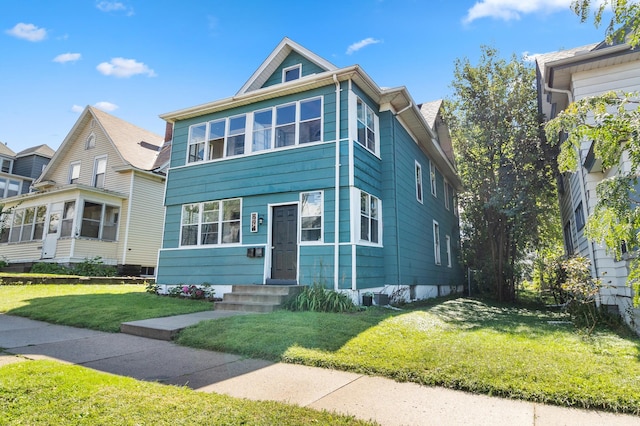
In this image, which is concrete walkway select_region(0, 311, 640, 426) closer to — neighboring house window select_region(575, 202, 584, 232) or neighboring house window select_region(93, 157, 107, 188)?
neighboring house window select_region(575, 202, 584, 232)

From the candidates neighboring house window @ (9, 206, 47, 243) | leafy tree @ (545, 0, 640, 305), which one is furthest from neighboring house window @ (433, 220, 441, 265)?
neighboring house window @ (9, 206, 47, 243)

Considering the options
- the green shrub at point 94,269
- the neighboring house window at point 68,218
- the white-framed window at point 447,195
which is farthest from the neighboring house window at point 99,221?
the white-framed window at point 447,195

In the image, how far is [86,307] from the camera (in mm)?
7684

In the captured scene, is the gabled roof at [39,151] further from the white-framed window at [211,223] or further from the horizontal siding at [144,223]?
the white-framed window at [211,223]

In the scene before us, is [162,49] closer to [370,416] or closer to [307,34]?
[307,34]

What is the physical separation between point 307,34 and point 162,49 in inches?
186

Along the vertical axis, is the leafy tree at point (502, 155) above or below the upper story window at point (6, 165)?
below

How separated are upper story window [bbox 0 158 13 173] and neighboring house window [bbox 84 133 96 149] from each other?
1236cm

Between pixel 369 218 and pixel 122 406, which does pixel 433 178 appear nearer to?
pixel 369 218

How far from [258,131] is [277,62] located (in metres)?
2.97

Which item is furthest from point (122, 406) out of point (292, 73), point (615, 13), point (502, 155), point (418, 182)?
point (502, 155)

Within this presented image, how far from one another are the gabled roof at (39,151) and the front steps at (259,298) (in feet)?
85.8

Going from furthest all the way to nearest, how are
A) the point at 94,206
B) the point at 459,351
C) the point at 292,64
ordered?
the point at 94,206
the point at 292,64
the point at 459,351

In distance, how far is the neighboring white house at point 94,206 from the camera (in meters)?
16.5
